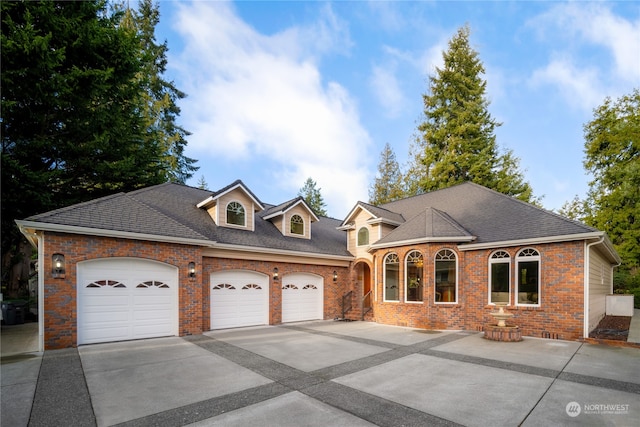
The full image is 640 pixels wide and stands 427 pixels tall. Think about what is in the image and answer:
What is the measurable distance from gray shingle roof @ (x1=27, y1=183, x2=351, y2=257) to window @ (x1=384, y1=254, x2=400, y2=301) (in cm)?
254

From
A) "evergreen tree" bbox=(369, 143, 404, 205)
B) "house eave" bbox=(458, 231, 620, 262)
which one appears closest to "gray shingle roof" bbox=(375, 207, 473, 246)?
"house eave" bbox=(458, 231, 620, 262)

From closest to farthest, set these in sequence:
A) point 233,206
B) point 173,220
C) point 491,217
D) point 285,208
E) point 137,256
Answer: point 137,256 < point 173,220 < point 491,217 < point 233,206 < point 285,208

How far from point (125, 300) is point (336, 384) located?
22.7ft

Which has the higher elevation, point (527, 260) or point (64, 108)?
point (64, 108)

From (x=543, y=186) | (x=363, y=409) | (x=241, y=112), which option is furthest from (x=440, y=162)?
(x=363, y=409)

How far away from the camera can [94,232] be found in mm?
8242

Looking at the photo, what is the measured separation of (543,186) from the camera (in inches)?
1061

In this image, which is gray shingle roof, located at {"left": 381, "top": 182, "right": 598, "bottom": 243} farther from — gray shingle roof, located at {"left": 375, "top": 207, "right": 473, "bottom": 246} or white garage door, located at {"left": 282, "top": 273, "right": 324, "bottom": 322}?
white garage door, located at {"left": 282, "top": 273, "right": 324, "bottom": 322}

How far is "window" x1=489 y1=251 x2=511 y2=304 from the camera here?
10641 mm

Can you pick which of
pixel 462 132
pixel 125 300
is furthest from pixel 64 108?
pixel 462 132

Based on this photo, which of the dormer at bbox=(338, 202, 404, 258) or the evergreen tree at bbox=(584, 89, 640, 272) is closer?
the dormer at bbox=(338, 202, 404, 258)

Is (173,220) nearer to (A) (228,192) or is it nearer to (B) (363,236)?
(A) (228,192)

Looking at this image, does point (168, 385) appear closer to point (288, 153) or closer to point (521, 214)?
point (521, 214)

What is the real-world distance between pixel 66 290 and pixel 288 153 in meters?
17.1
